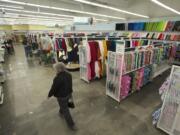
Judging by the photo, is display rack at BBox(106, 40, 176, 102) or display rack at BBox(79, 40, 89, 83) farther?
display rack at BBox(79, 40, 89, 83)

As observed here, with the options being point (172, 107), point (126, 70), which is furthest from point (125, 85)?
point (172, 107)

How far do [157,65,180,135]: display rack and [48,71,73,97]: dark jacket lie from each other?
70.8 inches

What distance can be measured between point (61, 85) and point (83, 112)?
3.78ft

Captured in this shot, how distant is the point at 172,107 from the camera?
7.00 feet

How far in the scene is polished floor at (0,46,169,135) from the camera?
240 cm

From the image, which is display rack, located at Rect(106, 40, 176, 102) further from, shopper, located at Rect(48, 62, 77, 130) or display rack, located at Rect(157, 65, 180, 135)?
shopper, located at Rect(48, 62, 77, 130)

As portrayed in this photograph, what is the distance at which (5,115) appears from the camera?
9.25 feet

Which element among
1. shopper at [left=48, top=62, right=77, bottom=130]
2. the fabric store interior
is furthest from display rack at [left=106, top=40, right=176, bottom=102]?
shopper at [left=48, top=62, right=77, bottom=130]

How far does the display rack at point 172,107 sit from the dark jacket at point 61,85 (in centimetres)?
180

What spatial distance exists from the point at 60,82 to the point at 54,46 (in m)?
4.57

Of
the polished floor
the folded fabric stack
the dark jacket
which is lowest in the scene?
the polished floor

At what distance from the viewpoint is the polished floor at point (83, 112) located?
2404mm

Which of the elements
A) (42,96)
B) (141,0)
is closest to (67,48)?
(42,96)

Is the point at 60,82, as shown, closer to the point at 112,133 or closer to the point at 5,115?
the point at 112,133
